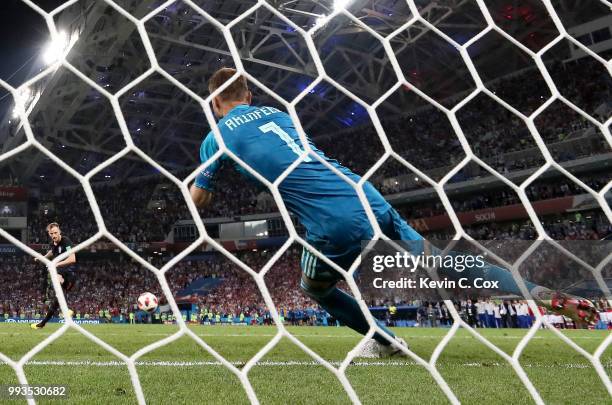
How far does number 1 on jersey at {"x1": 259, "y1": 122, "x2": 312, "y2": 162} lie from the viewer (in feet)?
6.08

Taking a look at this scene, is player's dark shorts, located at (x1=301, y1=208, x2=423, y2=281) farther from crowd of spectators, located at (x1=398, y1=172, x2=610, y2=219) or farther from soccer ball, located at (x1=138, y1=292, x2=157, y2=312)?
crowd of spectators, located at (x1=398, y1=172, x2=610, y2=219)

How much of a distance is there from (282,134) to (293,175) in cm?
16

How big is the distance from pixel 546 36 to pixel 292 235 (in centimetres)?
→ 2149

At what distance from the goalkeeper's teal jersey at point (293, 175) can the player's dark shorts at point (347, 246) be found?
2cm

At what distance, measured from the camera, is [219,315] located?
59.7 ft

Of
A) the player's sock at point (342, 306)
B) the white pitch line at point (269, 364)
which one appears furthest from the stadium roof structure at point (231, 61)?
the player's sock at point (342, 306)

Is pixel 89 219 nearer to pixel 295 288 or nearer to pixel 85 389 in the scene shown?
pixel 295 288

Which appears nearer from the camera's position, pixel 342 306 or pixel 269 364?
pixel 342 306

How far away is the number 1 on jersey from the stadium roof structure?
12.8 meters

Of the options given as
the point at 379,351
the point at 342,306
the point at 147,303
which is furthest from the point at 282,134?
the point at 147,303

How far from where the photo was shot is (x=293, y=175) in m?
1.90

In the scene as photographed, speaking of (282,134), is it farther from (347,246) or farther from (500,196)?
(500,196)

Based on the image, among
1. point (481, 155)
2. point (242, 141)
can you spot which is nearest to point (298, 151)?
point (242, 141)

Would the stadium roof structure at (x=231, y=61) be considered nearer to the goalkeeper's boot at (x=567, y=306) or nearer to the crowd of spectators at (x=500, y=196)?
the crowd of spectators at (x=500, y=196)
